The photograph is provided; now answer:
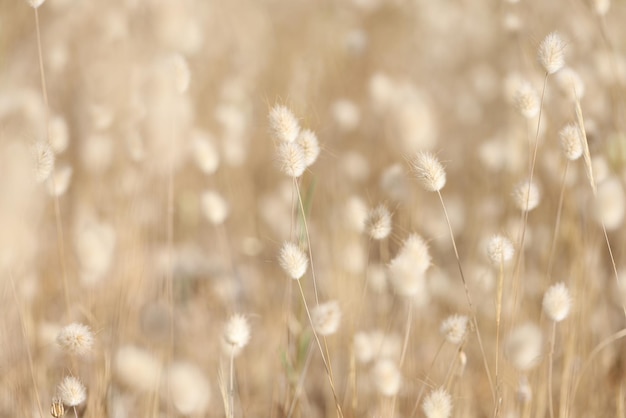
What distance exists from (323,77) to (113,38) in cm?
76

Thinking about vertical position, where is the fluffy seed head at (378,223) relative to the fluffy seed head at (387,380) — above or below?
above

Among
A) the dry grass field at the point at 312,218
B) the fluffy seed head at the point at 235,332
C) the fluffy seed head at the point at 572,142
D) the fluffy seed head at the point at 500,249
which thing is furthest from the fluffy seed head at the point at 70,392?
the fluffy seed head at the point at 572,142

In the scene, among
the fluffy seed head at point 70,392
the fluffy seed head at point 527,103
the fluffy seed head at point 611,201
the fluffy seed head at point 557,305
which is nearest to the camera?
the fluffy seed head at point 70,392

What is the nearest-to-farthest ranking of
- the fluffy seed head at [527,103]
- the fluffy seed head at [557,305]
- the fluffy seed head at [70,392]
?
the fluffy seed head at [70,392] < the fluffy seed head at [557,305] < the fluffy seed head at [527,103]

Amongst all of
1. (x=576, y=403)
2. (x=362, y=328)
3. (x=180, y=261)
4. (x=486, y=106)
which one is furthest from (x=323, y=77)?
(x=576, y=403)

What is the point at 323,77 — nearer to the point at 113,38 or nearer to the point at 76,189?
the point at 113,38

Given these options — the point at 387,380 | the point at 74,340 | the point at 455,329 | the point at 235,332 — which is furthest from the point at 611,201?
the point at 74,340

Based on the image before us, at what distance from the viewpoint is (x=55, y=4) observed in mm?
1985

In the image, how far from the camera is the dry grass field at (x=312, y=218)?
104 cm

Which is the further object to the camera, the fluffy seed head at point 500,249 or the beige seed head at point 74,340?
the fluffy seed head at point 500,249

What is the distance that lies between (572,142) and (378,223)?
1.06 ft

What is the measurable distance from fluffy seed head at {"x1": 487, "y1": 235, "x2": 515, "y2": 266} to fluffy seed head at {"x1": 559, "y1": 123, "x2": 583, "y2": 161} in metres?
0.16

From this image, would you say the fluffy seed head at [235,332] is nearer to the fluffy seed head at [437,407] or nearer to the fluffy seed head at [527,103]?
the fluffy seed head at [437,407]

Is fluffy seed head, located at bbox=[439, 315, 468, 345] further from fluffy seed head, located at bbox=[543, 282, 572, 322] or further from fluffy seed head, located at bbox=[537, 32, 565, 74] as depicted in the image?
fluffy seed head, located at bbox=[537, 32, 565, 74]
